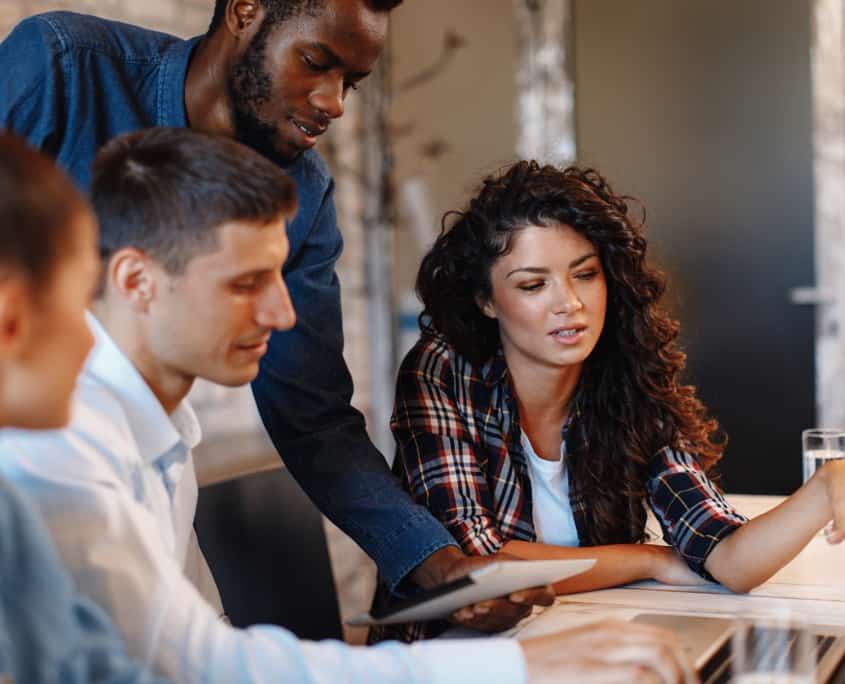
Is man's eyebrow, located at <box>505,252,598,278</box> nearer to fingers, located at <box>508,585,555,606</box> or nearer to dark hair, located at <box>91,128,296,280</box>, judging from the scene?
fingers, located at <box>508,585,555,606</box>

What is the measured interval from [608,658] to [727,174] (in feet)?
9.78

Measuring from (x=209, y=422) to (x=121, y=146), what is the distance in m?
1.83

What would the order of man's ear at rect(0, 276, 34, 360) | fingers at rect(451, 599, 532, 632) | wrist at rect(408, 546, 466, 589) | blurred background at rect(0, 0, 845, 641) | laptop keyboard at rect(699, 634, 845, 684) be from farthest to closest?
1. blurred background at rect(0, 0, 845, 641)
2. wrist at rect(408, 546, 466, 589)
3. fingers at rect(451, 599, 532, 632)
4. laptop keyboard at rect(699, 634, 845, 684)
5. man's ear at rect(0, 276, 34, 360)

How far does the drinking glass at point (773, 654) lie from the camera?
2.68 ft

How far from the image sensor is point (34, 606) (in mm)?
745

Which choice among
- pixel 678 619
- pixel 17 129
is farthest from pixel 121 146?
pixel 678 619

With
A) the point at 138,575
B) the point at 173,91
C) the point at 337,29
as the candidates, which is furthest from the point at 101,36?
the point at 138,575

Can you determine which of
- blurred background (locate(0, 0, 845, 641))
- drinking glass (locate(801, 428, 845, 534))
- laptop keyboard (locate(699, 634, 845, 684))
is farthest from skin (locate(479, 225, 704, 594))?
blurred background (locate(0, 0, 845, 641))

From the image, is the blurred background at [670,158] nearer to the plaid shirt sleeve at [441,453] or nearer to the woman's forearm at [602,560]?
the plaid shirt sleeve at [441,453]

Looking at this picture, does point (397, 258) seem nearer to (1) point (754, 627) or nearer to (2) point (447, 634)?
(2) point (447, 634)

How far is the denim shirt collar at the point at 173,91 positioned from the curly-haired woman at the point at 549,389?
0.56 meters

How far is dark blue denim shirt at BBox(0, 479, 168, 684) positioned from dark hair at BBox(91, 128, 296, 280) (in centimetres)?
30

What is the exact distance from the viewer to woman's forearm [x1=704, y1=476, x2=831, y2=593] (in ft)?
4.92

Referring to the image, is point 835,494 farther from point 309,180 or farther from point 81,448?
point 81,448
